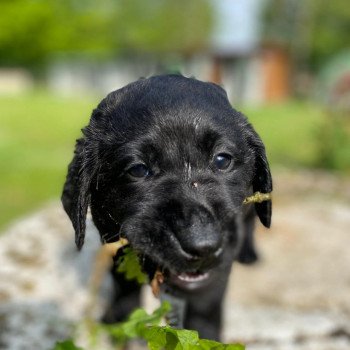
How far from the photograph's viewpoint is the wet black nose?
1.99 metres

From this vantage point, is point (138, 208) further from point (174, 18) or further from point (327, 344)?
point (174, 18)

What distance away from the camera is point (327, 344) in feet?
12.5

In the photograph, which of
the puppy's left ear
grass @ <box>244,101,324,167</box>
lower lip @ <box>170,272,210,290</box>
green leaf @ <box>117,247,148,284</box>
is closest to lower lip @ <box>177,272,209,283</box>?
lower lip @ <box>170,272,210,290</box>

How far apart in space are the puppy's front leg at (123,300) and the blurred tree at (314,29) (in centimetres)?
4809

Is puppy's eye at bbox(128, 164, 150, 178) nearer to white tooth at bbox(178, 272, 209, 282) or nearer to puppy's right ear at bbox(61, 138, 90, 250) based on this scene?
puppy's right ear at bbox(61, 138, 90, 250)

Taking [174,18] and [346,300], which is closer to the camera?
[346,300]

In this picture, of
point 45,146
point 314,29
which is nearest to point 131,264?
point 45,146

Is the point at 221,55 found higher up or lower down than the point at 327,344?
lower down

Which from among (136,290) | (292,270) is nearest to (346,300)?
(292,270)

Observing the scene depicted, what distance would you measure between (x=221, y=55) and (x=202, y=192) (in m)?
40.0

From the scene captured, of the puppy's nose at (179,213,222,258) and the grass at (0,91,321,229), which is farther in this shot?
the grass at (0,91,321,229)

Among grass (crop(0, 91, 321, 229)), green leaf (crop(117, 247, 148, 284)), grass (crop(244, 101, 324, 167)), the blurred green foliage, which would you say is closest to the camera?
green leaf (crop(117, 247, 148, 284))

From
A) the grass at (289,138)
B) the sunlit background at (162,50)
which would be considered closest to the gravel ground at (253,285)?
the grass at (289,138)

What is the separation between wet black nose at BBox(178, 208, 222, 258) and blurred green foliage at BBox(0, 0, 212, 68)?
173ft
